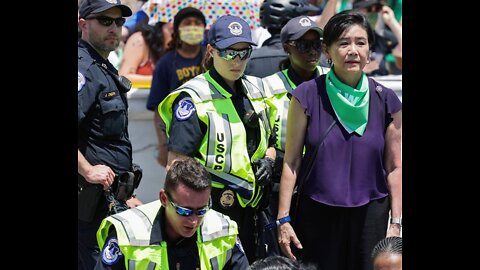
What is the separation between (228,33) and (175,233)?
144 centimetres

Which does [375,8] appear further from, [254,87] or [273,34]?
[254,87]

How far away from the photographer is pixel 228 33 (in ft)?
19.0

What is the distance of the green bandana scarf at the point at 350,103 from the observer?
5277 mm

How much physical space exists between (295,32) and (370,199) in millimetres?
1426

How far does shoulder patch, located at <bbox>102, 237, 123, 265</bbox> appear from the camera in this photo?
4.69 m

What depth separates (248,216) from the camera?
5801 millimetres

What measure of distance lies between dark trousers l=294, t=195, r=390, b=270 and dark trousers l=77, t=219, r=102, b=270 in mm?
1123

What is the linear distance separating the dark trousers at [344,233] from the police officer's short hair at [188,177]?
769 millimetres

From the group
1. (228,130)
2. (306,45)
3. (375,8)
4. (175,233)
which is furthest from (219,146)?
(375,8)

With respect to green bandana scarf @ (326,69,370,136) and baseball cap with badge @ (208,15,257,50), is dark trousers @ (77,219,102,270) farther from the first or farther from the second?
green bandana scarf @ (326,69,370,136)

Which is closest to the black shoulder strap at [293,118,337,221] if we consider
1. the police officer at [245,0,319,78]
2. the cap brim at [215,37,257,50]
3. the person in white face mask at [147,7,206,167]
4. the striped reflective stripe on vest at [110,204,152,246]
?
the cap brim at [215,37,257,50]

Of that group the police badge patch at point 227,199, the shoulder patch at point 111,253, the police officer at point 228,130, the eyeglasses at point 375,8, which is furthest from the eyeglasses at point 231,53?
the eyeglasses at point 375,8
